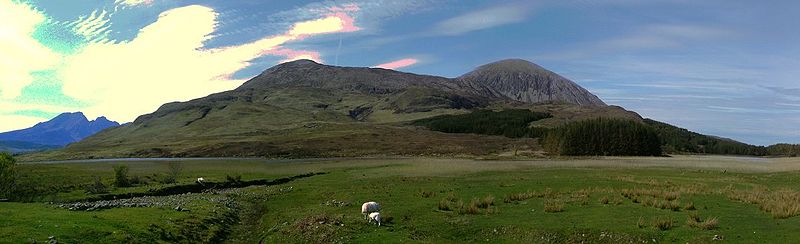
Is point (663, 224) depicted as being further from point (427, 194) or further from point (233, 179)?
point (233, 179)

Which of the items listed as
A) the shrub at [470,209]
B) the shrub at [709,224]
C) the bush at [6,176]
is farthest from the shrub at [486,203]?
the bush at [6,176]

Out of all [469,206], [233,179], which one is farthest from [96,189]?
[469,206]

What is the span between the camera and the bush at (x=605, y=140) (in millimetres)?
154250

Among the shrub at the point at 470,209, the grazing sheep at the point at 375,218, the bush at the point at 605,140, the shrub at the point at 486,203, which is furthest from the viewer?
the bush at the point at 605,140

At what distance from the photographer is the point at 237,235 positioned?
34219 millimetres

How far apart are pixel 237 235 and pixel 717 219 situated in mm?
31056

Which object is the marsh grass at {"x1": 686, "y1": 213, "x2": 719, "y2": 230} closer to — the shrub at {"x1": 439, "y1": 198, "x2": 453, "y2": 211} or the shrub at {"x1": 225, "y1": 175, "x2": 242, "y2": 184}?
the shrub at {"x1": 439, "y1": 198, "x2": 453, "y2": 211}

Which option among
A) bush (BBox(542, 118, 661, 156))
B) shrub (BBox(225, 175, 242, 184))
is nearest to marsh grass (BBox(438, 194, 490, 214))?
shrub (BBox(225, 175, 242, 184))

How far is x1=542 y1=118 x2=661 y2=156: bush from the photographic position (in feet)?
506

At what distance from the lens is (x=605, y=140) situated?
157 metres

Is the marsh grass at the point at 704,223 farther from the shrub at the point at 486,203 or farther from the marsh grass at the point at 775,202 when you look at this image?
the shrub at the point at 486,203

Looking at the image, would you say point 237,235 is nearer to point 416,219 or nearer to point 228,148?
point 416,219

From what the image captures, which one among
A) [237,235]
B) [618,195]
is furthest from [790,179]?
[237,235]

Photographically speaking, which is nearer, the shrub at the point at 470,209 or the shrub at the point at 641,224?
the shrub at the point at 641,224
